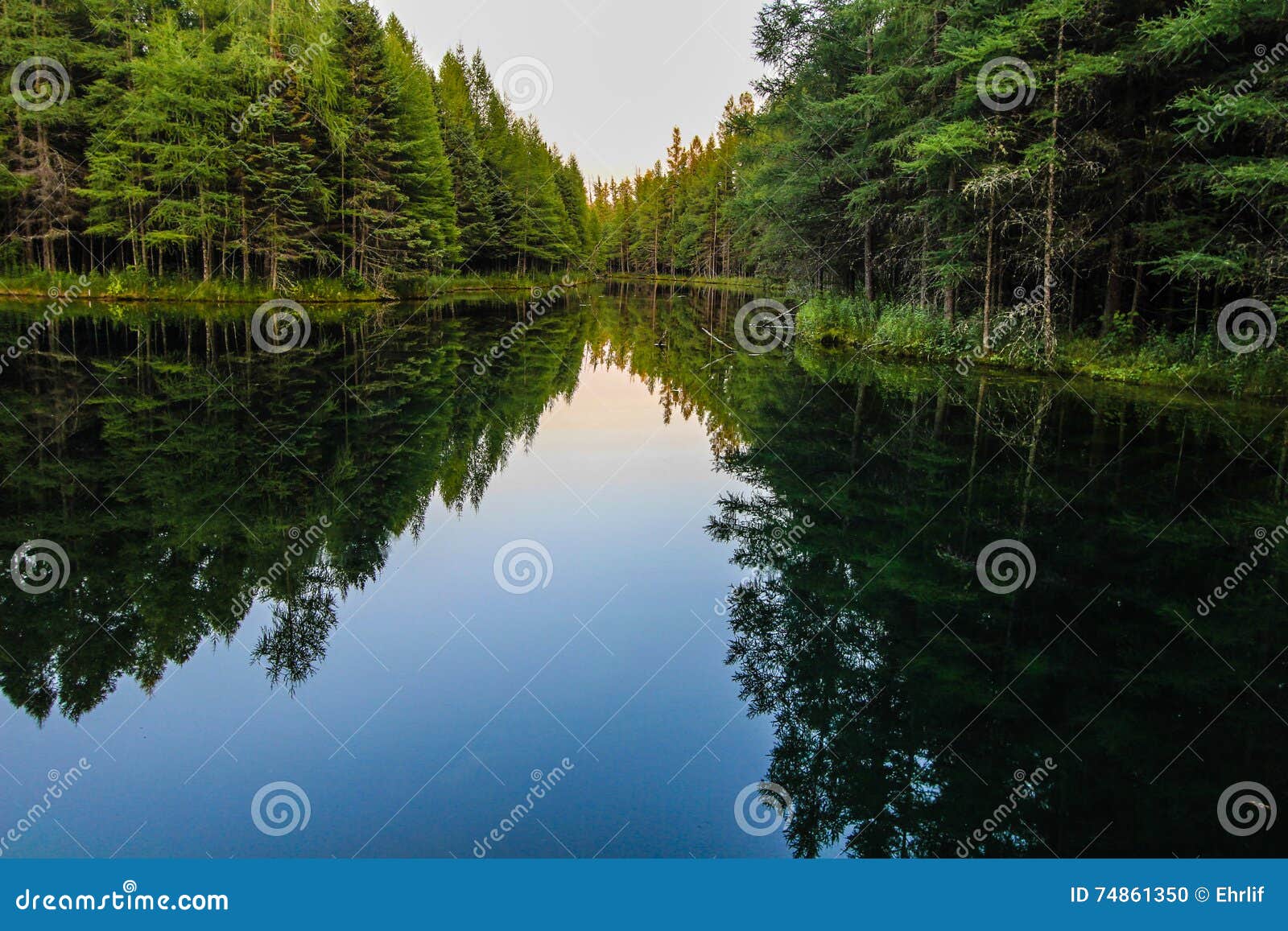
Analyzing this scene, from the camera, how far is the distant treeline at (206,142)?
3366cm

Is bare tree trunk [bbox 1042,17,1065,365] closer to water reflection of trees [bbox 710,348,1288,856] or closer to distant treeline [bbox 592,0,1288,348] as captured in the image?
distant treeline [bbox 592,0,1288,348]

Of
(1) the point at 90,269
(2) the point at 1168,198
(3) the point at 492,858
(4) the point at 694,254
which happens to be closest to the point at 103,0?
(1) the point at 90,269

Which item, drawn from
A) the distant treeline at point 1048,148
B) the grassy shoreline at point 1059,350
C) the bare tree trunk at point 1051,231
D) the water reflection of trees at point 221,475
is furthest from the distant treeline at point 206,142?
the bare tree trunk at point 1051,231

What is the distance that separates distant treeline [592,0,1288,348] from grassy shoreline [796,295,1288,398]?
72 cm

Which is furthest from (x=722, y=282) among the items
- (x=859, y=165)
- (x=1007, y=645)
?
(x=1007, y=645)

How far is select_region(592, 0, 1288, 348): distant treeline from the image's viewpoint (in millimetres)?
16125

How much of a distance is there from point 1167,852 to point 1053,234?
20.0 meters

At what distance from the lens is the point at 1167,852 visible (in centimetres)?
374

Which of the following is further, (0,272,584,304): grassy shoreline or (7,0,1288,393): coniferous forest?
(0,272,584,304): grassy shoreline

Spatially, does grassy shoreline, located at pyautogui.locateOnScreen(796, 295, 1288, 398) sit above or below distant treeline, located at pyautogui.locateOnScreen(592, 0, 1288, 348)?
below

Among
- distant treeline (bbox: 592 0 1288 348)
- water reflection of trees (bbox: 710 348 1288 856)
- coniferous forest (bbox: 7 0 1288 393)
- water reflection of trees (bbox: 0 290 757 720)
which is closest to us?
water reflection of trees (bbox: 710 348 1288 856)

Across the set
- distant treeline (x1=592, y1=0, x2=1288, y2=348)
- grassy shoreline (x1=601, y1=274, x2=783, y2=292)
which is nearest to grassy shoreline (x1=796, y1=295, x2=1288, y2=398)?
distant treeline (x1=592, y1=0, x2=1288, y2=348)

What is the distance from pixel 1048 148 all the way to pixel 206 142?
109 ft

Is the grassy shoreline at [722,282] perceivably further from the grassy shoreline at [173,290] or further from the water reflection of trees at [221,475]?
the water reflection of trees at [221,475]
